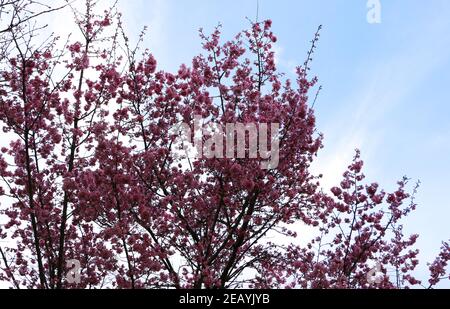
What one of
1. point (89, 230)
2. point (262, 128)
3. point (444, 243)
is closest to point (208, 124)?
point (262, 128)

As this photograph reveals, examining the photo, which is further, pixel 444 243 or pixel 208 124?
pixel 444 243

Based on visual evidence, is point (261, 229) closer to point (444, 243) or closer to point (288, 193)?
point (288, 193)

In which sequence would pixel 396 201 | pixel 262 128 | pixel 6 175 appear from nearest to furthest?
pixel 262 128, pixel 6 175, pixel 396 201

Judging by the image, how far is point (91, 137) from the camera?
10.9 meters

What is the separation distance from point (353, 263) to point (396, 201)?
1902 mm

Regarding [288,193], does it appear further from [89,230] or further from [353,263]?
[89,230]

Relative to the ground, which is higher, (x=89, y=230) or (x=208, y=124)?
(x=208, y=124)

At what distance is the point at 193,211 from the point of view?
34.4 feet
